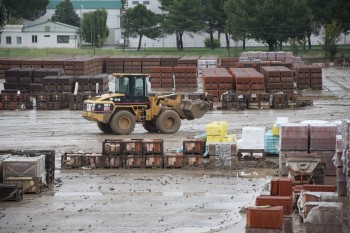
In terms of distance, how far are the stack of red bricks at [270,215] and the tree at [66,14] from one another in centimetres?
11505

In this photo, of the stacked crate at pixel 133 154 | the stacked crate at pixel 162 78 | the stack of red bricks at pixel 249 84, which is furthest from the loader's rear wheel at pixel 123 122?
the stacked crate at pixel 162 78

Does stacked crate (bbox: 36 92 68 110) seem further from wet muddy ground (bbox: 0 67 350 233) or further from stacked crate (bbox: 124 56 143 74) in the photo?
stacked crate (bbox: 124 56 143 74)

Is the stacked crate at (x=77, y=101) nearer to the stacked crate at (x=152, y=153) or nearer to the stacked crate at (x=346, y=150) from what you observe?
the stacked crate at (x=152, y=153)

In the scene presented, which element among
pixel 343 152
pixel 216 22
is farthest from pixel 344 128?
pixel 216 22

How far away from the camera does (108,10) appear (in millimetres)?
145125

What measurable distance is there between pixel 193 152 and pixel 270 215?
34.8 feet

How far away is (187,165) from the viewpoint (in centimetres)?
3123

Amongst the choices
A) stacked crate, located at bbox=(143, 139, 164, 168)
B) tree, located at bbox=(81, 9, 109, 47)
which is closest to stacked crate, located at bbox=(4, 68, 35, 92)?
stacked crate, located at bbox=(143, 139, 164, 168)

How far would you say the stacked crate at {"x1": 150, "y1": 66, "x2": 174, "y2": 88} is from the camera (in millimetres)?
65438

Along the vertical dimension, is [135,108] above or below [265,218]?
above

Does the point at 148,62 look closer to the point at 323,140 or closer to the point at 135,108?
the point at 135,108

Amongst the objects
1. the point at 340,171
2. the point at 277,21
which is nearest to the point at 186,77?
the point at 277,21

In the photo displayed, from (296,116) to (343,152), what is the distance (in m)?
20.0

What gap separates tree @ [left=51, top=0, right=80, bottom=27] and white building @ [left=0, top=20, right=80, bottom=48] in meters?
18.3
